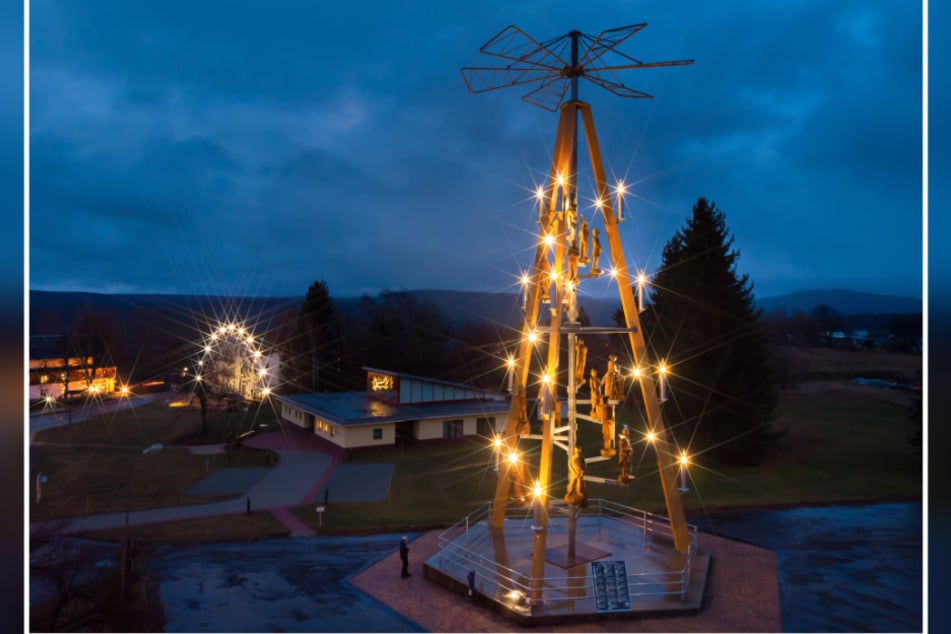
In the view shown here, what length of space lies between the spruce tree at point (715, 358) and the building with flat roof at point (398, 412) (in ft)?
29.3

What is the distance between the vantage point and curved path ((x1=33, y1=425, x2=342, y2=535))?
16016mm

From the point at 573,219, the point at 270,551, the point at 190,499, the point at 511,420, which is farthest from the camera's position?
the point at 190,499

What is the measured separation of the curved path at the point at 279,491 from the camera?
52.5 feet

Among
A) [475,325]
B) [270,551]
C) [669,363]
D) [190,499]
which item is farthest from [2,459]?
[475,325]

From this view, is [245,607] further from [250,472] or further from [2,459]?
[250,472]

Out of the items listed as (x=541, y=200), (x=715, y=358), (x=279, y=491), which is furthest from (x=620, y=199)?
(x=279, y=491)

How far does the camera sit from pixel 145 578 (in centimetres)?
1191

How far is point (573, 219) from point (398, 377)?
19700 millimetres

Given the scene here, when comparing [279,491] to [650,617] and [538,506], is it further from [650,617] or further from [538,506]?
[650,617]

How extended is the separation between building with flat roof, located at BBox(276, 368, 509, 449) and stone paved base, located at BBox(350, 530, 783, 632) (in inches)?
531

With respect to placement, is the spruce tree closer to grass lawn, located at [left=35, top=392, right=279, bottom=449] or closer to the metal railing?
the metal railing

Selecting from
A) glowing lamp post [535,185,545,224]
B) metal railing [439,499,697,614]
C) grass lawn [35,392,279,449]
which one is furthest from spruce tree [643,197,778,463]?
grass lawn [35,392,279,449]

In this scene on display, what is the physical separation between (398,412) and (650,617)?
19.2 meters

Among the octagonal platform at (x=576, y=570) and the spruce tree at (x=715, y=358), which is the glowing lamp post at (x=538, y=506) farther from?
the spruce tree at (x=715, y=358)
